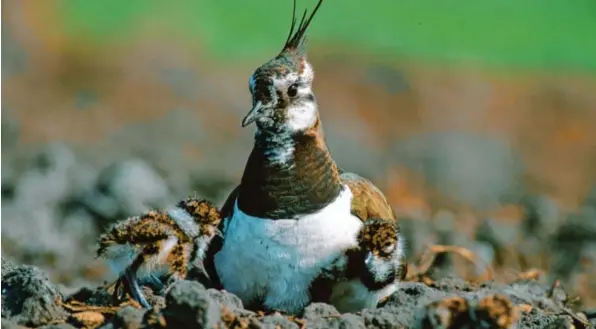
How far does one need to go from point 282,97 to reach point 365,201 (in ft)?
2.15

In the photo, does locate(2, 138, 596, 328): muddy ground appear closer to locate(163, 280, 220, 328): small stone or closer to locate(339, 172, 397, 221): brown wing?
locate(163, 280, 220, 328): small stone

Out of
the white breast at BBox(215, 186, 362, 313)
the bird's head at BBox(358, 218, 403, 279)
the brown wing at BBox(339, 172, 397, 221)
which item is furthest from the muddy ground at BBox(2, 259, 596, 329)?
the brown wing at BBox(339, 172, 397, 221)

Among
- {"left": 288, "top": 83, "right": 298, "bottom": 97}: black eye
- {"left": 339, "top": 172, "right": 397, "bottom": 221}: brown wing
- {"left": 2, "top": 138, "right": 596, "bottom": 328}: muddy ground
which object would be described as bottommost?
{"left": 2, "top": 138, "right": 596, "bottom": 328}: muddy ground

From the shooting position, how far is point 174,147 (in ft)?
47.6

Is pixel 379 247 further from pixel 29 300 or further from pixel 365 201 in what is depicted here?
pixel 29 300

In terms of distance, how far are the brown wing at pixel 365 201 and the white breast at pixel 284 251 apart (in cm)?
14

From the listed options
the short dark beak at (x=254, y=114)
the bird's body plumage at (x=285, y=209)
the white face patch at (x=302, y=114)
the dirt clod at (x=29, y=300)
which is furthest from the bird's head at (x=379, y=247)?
the dirt clod at (x=29, y=300)

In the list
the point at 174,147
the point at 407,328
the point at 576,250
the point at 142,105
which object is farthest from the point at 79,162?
the point at 407,328

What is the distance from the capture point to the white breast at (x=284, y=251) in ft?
20.6

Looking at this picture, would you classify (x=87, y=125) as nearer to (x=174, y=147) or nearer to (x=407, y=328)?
(x=174, y=147)

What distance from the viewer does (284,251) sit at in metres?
6.28

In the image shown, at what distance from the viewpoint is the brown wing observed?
659cm

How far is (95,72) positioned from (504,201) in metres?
5.48

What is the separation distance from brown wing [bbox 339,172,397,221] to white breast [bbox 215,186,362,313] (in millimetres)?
141
